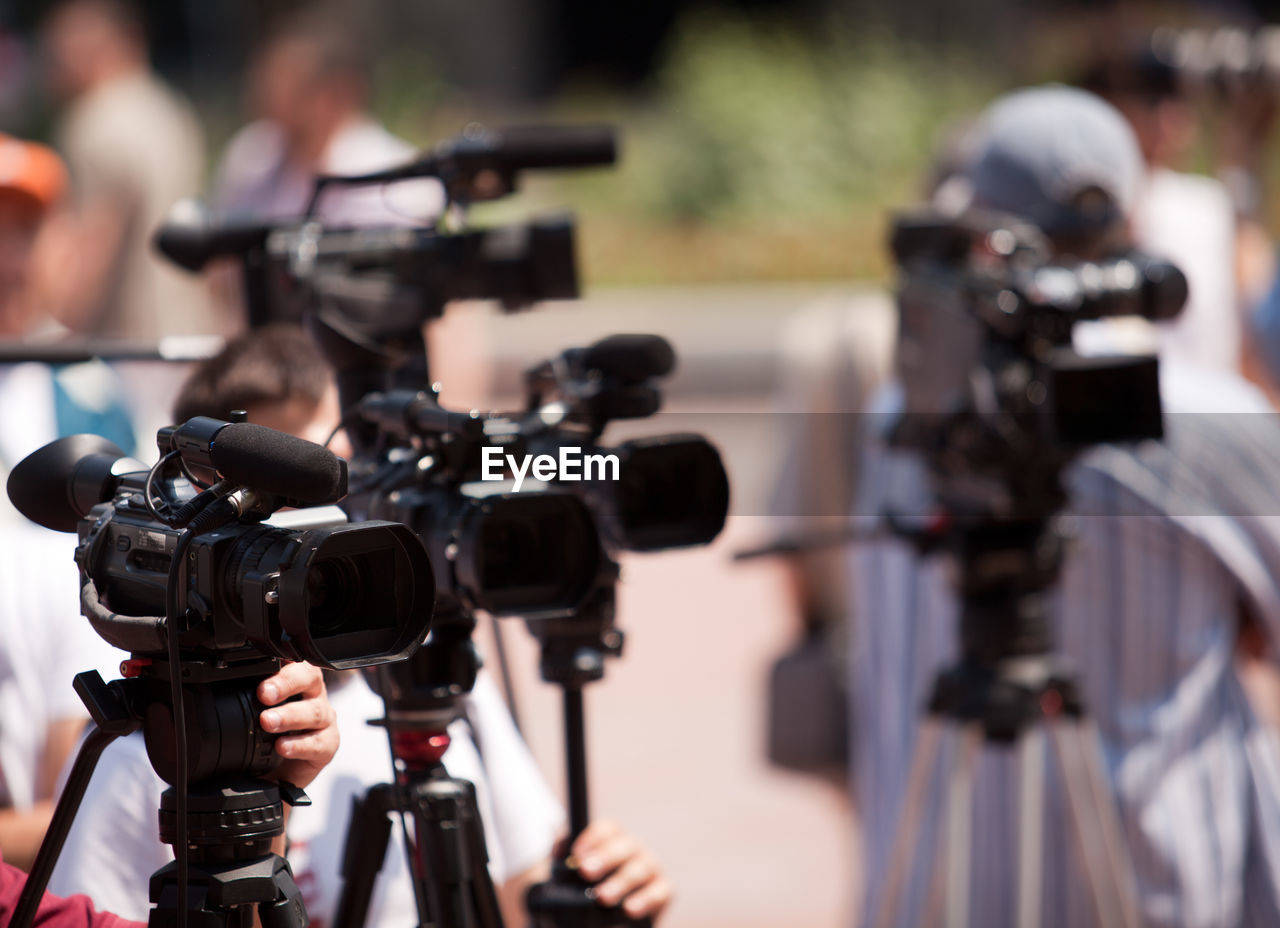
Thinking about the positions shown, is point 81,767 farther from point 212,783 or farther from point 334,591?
point 334,591

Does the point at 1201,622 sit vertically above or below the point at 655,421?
below

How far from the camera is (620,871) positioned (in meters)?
1.82

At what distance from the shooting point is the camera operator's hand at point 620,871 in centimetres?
180

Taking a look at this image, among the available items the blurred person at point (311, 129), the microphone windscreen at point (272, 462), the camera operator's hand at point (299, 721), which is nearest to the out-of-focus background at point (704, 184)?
the blurred person at point (311, 129)

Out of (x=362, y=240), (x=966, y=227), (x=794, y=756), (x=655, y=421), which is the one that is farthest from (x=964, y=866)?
(x=362, y=240)

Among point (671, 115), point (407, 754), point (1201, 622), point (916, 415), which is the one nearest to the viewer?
point (407, 754)

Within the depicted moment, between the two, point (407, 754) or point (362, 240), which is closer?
point (407, 754)

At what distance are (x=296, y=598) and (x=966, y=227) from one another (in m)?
1.51

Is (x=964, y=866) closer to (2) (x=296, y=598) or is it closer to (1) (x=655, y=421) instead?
(1) (x=655, y=421)

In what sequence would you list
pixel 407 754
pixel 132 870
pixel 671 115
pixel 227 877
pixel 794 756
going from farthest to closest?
pixel 671 115 < pixel 794 756 < pixel 407 754 < pixel 132 870 < pixel 227 877

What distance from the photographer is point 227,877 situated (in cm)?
129

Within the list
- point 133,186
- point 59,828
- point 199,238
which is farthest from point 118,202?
point 59,828

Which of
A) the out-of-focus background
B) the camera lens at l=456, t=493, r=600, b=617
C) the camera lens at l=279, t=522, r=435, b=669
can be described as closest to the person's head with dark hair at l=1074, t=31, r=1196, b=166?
the out-of-focus background

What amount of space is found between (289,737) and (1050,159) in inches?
75.3
